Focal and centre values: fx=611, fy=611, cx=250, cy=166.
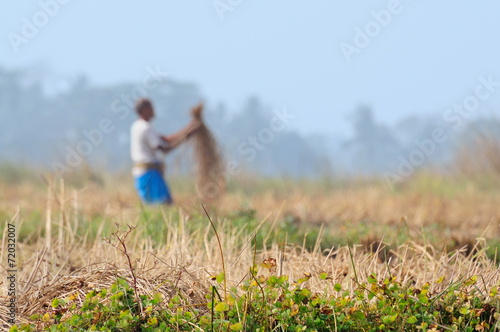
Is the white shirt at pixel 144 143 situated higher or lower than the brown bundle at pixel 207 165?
higher

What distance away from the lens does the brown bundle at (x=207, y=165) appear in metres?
8.18

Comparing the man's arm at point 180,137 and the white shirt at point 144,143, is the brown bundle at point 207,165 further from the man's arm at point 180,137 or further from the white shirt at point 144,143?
the white shirt at point 144,143

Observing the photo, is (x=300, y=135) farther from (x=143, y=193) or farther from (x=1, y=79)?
(x=143, y=193)

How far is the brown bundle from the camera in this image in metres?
8.18

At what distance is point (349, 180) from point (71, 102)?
4930cm

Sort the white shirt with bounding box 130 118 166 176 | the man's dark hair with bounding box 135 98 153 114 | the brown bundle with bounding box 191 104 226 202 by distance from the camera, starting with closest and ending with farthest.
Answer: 1. the white shirt with bounding box 130 118 166 176
2. the man's dark hair with bounding box 135 98 153 114
3. the brown bundle with bounding box 191 104 226 202

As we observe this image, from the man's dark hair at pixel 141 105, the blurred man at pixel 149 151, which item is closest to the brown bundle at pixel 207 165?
the blurred man at pixel 149 151

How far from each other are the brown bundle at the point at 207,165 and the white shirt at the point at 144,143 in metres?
0.60

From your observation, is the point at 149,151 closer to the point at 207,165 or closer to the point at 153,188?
the point at 153,188

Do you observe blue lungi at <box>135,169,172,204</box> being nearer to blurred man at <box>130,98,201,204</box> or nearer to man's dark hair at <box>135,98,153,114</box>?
blurred man at <box>130,98,201,204</box>

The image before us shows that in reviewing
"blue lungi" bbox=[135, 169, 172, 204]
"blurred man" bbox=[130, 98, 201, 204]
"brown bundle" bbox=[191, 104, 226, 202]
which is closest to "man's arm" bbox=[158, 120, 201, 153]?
"blurred man" bbox=[130, 98, 201, 204]

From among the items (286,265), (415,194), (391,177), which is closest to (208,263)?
(286,265)

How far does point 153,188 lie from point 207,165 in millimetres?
938

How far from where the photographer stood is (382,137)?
6569cm
